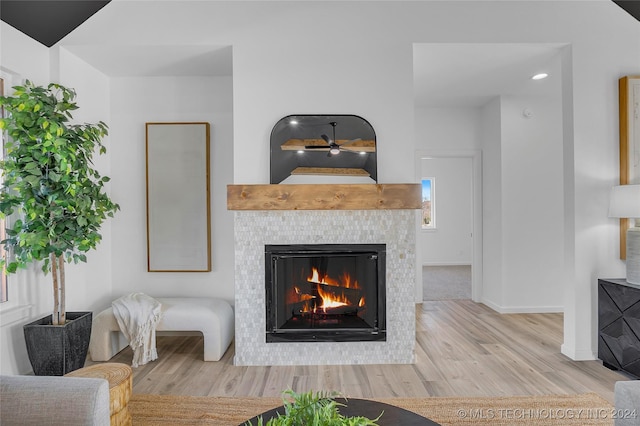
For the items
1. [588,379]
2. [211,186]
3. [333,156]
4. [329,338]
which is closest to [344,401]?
Result: [329,338]

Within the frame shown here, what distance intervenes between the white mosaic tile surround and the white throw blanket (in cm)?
69

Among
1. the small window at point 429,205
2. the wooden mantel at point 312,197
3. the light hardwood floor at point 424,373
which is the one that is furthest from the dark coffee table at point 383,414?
the small window at point 429,205

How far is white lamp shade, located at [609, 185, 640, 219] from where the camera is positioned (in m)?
2.79

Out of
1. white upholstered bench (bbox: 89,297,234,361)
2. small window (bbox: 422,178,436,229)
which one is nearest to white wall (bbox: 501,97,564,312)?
white upholstered bench (bbox: 89,297,234,361)

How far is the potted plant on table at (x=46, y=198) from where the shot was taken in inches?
95.9

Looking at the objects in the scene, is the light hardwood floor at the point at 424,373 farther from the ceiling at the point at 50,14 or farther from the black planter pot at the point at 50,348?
Answer: the ceiling at the point at 50,14

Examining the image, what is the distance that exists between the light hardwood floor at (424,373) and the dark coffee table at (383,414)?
0.99 meters

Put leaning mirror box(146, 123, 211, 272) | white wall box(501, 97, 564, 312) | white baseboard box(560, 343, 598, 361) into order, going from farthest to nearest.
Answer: white wall box(501, 97, 564, 312)
leaning mirror box(146, 123, 211, 272)
white baseboard box(560, 343, 598, 361)

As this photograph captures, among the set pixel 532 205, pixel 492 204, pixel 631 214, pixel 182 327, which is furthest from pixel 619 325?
pixel 182 327

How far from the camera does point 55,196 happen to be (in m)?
2.51

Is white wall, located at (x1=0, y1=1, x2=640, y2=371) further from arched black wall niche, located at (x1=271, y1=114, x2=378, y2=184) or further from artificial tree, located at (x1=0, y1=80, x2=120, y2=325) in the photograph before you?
artificial tree, located at (x1=0, y1=80, x2=120, y2=325)

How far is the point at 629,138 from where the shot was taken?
10.3 feet

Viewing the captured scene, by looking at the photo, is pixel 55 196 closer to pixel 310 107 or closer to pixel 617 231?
pixel 310 107

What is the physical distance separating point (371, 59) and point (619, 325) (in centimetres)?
273
